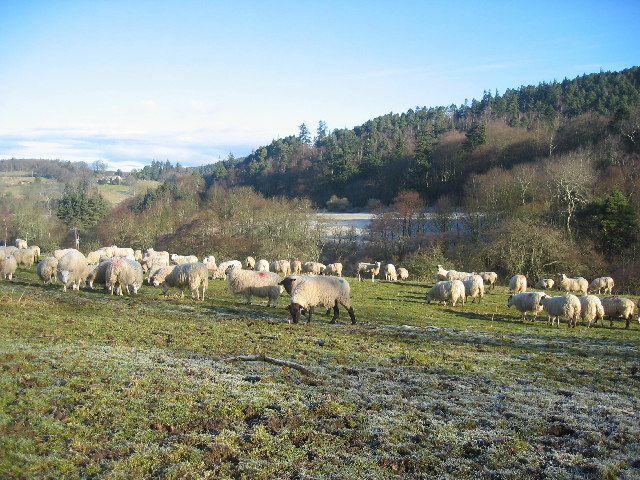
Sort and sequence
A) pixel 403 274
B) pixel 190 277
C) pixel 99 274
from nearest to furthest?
pixel 190 277, pixel 99 274, pixel 403 274

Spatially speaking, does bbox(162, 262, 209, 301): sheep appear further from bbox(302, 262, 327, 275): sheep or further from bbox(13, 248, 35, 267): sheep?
bbox(302, 262, 327, 275): sheep

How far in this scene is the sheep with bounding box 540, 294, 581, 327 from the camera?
870 inches

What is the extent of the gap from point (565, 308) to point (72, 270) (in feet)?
81.9

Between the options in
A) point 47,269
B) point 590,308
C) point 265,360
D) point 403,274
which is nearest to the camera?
point 265,360

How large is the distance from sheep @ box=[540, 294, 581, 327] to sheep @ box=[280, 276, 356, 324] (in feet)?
33.5

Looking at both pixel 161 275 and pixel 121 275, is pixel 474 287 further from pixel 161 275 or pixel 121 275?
pixel 121 275

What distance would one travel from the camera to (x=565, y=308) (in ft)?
72.5

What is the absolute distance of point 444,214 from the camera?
65750 millimetres

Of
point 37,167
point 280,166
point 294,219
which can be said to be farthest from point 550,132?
point 37,167

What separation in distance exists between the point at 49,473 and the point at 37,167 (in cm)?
22480

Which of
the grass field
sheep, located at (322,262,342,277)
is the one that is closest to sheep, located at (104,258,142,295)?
the grass field

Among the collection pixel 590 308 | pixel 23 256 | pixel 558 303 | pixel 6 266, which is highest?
pixel 558 303

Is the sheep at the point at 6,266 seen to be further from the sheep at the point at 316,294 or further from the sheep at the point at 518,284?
the sheep at the point at 518,284

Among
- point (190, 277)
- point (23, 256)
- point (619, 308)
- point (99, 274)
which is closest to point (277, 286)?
point (190, 277)
